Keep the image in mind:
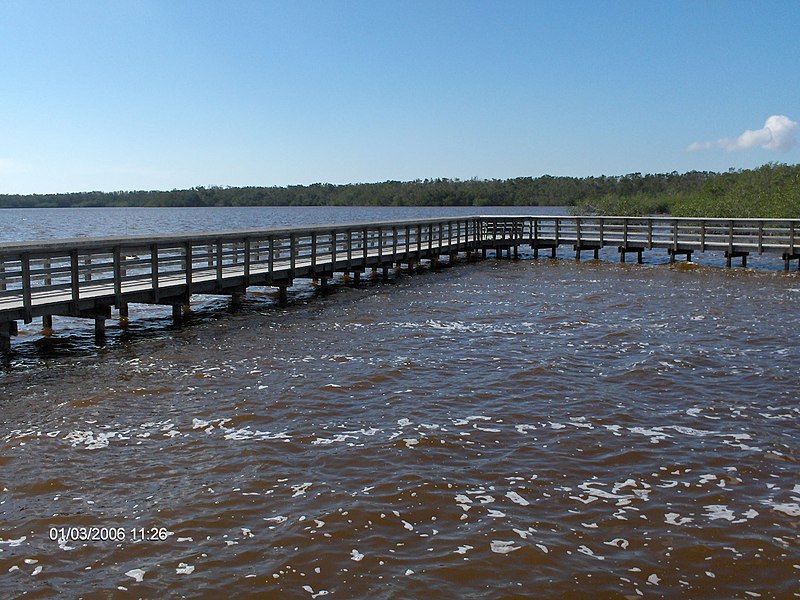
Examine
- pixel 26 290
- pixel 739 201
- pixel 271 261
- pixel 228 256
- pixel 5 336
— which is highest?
pixel 739 201

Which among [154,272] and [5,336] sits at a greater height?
[154,272]

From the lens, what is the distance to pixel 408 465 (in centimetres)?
806

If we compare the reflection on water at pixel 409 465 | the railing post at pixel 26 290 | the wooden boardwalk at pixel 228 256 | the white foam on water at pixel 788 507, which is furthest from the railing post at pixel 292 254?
the white foam on water at pixel 788 507

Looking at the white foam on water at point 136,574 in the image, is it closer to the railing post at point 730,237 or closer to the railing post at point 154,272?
the railing post at point 154,272

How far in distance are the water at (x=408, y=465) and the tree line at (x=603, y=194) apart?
29.1 m

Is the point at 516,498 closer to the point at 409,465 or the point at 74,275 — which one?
the point at 409,465

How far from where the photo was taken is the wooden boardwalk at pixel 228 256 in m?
14.2

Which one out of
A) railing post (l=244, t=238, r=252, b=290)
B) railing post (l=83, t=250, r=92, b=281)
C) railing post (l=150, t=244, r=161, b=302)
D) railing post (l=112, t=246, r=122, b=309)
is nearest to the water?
railing post (l=112, t=246, r=122, b=309)

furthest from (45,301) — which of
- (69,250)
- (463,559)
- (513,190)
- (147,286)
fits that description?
(513,190)

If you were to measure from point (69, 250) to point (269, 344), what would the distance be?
412 cm

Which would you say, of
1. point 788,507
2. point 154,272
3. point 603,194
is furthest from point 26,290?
point 603,194

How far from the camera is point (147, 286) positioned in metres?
16.7

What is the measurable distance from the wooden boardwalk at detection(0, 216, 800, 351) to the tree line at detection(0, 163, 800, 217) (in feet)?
25.8

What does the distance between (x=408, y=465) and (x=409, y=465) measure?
0.01 m
